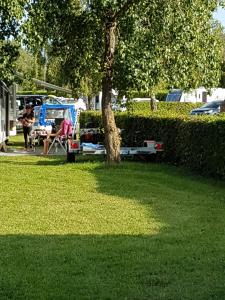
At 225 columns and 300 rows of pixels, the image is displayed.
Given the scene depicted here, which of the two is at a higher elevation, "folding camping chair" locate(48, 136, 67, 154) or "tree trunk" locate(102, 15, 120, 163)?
"tree trunk" locate(102, 15, 120, 163)

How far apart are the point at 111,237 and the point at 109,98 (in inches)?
341

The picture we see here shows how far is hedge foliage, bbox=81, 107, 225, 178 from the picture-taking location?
543 inches

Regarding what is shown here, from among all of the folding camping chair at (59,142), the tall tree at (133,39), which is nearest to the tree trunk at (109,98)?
the tall tree at (133,39)

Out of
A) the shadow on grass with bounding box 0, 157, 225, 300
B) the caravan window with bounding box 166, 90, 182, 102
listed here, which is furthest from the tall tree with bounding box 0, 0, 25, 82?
the caravan window with bounding box 166, 90, 182, 102

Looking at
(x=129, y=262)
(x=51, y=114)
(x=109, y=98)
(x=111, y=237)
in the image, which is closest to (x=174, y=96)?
(x=51, y=114)

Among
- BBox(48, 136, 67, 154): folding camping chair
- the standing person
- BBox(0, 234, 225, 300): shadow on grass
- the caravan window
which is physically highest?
the caravan window

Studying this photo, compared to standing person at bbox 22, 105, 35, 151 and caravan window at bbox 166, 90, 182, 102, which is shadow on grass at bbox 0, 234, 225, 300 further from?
caravan window at bbox 166, 90, 182, 102

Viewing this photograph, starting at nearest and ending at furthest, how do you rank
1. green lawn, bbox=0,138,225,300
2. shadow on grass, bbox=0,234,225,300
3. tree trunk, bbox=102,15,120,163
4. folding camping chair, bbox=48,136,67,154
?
1. shadow on grass, bbox=0,234,225,300
2. green lawn, bbox=0,138,225,300
3. tree trunk, bbox=102,15,120,163
4. folding camping chair, bbox=48,136,67,154

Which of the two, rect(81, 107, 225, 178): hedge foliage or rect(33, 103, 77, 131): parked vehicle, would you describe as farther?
rect(33, 103, 77, 131): parked vehicle

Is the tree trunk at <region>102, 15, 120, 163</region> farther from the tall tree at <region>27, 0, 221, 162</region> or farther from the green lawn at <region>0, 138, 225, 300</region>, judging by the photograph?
the green lawn at <region>0, 138, 225, 300</region>

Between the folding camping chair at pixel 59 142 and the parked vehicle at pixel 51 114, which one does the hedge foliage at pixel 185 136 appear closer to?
the folding camping chair at pixel 59 142

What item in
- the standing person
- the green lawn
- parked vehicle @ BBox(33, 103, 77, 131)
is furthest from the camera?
parked vehicle @ BBox(33, 103, 77, 131)

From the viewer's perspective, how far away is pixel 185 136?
1593 cm

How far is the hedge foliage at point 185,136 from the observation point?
1379cm
